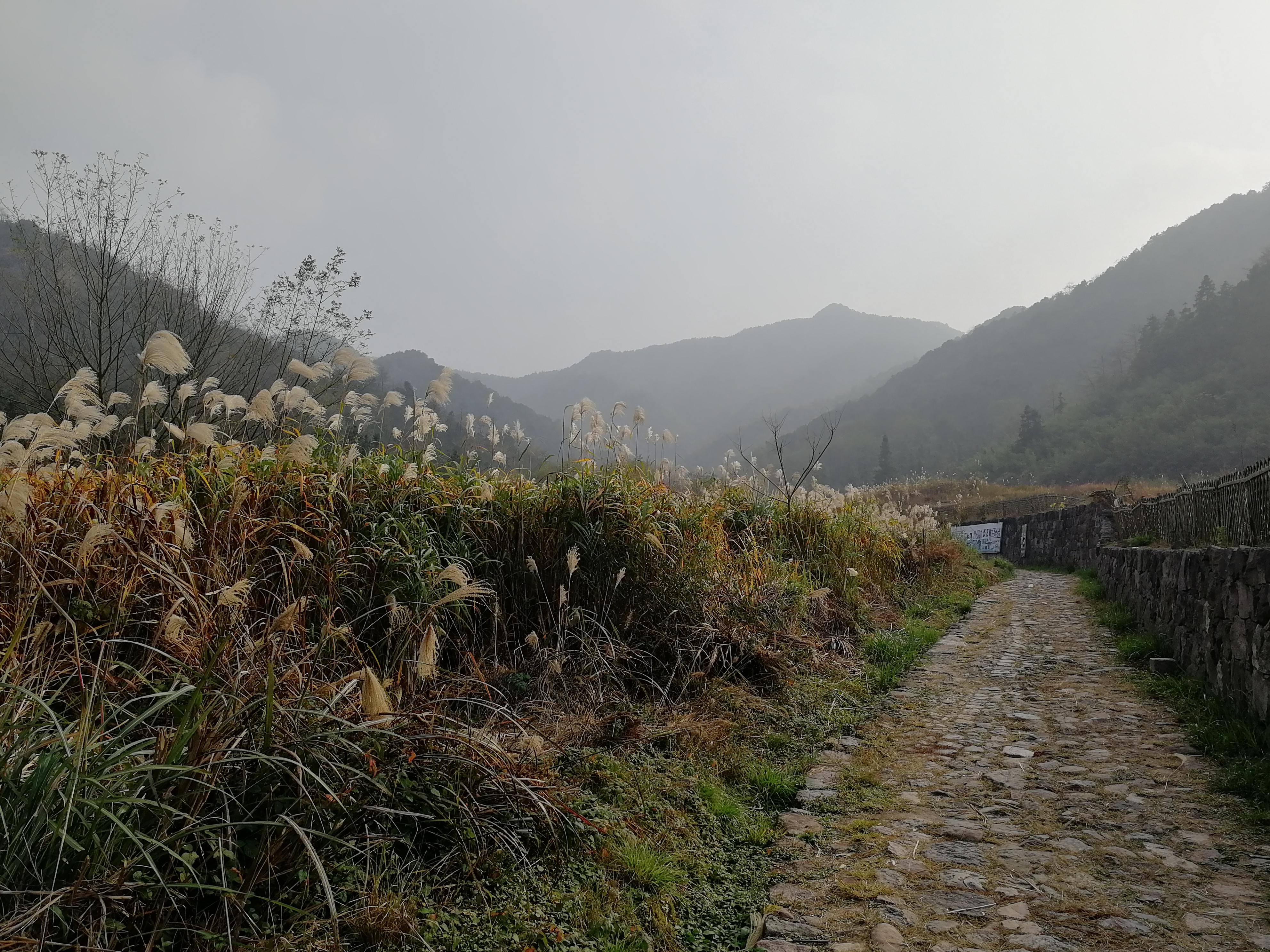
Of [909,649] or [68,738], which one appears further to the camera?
[909,649]

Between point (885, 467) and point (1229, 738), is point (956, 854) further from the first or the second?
point (885, 467)

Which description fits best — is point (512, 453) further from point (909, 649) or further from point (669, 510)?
point (909, 649)

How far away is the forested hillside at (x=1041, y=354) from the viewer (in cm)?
9362

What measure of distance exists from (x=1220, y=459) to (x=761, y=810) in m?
56.9

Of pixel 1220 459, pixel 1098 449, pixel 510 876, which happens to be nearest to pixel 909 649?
pixel 510 876

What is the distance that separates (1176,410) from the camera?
52719 millimetres

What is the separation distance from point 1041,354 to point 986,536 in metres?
91.0

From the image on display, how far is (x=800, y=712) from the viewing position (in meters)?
5.08

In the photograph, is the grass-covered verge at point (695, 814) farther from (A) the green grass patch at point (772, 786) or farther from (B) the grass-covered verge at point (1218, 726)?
(B) the grass-covered verge at point (1218, 726)

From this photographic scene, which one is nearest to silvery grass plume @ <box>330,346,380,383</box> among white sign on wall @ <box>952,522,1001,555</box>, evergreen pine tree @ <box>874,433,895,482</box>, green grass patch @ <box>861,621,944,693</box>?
green grass patch @ <box>861,621,944,693</box>

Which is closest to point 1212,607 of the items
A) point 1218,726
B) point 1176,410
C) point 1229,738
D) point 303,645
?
point 1218,726

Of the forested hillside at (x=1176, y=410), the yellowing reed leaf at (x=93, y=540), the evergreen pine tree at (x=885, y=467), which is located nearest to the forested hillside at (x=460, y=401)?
the yellowing reed leaf at (x=93, y=540)

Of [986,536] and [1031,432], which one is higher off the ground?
[1031,432]

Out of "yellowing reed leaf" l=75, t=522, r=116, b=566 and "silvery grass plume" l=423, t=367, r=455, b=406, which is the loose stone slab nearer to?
"yellowing reed leaf" l=75, t=522, r=116, b=566
